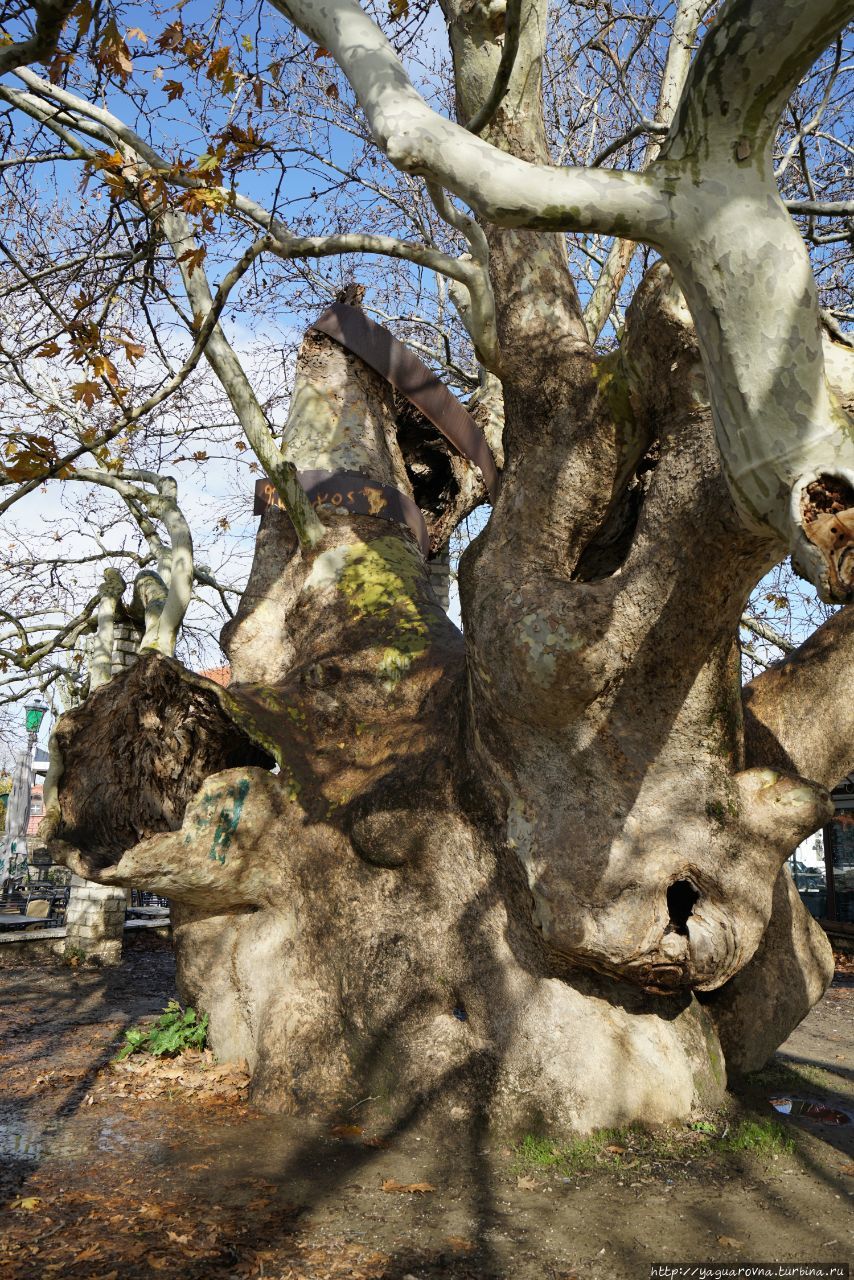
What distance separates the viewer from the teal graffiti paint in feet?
16.8

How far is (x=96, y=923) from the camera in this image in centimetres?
1120

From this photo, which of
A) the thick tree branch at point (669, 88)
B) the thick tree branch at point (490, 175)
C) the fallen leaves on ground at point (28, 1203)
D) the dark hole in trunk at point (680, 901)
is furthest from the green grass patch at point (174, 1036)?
the thick tree branch at point (669, 88)

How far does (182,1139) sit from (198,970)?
1.21 meters

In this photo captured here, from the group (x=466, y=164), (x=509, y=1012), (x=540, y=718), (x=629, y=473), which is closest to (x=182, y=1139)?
(x=509, y=1012)

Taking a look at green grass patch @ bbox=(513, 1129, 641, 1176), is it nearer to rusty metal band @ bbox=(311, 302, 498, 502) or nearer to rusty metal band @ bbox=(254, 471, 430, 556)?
rusty metal band @ bbox=(254, 471, 430, 556)

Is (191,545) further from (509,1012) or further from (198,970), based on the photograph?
(509,1012)

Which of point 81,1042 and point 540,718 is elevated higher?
point 540,718

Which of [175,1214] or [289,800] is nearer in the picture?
[175,1214]

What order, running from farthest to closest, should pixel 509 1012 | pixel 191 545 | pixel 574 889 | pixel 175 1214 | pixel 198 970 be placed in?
pixel 191 545
pixel 198 970
pixel 509 1012
pixel 574 889
pixel 175 1214

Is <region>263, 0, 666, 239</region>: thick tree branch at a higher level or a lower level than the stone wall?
higher

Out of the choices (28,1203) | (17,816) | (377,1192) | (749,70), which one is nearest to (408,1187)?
(377,1192)

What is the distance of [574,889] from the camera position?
13.9 feet

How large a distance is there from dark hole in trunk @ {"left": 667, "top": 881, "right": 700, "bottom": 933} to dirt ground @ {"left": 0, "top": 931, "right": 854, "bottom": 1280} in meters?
1.02


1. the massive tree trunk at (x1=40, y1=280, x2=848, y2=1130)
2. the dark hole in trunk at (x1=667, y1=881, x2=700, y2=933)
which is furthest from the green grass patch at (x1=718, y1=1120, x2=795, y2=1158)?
the dark hole in trunk at (x1=667, y1=881, x2=700, y2=933)
